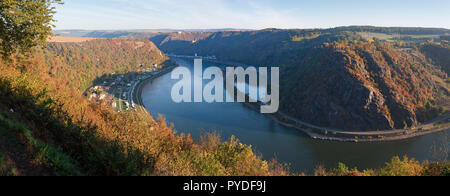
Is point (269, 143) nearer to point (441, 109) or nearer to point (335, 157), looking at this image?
point (335, 157)

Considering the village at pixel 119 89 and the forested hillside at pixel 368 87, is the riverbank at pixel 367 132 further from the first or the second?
the village at pixel 119 89

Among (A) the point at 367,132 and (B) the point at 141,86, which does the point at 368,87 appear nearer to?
(A) the point at 367,132

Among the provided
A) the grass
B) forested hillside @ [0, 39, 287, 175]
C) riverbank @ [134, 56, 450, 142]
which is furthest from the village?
the grass

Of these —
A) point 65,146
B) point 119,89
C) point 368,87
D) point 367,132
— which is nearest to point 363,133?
point 367,132

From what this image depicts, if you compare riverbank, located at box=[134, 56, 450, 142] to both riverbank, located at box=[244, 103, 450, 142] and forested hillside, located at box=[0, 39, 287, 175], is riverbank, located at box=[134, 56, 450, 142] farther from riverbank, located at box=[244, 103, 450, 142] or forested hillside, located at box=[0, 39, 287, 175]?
forested hillside, located at box=[0, 39, 287, 175]

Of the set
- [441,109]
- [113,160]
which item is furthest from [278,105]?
[113,160]

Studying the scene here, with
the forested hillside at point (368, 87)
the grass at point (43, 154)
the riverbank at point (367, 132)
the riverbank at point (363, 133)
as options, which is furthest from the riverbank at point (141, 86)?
the grass at point (43, 154)
